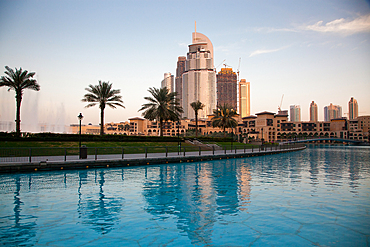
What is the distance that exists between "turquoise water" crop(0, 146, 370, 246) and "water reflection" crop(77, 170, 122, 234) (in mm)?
30

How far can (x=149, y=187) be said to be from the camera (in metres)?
13.7

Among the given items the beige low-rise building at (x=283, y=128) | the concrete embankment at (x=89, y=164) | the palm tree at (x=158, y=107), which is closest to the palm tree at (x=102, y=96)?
the palm tree at (x=158, y=107)

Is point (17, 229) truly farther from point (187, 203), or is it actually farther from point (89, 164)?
point (89, 164)

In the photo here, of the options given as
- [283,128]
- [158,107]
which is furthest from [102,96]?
[283,128]

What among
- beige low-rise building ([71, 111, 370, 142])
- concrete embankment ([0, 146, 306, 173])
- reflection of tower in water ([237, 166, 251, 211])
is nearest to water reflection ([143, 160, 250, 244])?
reflection of tower in water ([237, 166, 251, 211])

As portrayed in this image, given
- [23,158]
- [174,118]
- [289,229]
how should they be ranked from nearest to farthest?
[289,229]
[23,158]
[174,118]

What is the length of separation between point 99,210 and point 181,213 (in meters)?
3.08

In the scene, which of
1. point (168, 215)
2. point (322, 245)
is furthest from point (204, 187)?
point (322, 245)

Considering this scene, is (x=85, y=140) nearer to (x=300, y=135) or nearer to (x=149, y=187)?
(x=149, y=187)

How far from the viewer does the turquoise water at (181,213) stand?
6871 mm

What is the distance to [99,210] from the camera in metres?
9.38

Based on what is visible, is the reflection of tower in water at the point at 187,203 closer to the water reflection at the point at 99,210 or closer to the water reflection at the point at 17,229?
the water reflection at the point at 99,210

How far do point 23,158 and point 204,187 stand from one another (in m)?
15.5

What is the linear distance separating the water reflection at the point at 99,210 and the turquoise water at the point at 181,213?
0.03m
